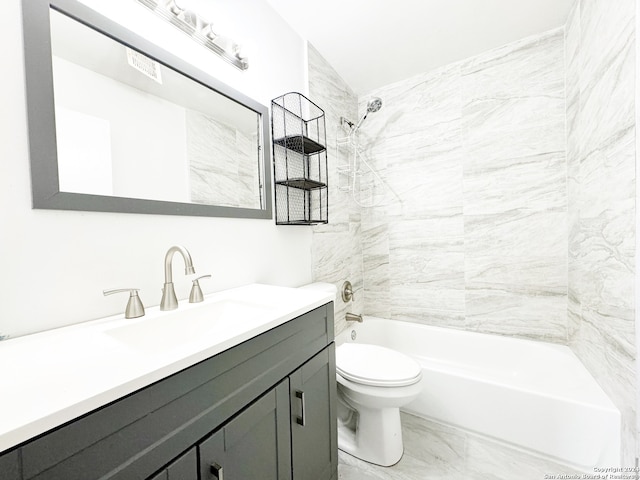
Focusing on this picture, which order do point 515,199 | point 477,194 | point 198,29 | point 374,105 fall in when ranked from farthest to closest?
point 374,105
point 477,194
point 515,199
point 198,29

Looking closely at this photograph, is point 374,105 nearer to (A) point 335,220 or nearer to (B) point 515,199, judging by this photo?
(A) point 335,220

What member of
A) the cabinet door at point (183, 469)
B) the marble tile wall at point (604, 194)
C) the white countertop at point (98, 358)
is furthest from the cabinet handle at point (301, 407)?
the marble tile wall at point (604, 194)

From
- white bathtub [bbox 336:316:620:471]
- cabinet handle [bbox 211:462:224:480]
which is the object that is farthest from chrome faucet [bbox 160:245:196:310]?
white bathtub [bbox 336:316:620:471]

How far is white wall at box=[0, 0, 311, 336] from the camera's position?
0.69 meters

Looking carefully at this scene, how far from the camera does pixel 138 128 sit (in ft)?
3.19

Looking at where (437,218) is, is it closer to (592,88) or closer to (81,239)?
(592,88)

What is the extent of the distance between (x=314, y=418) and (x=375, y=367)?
56 cm

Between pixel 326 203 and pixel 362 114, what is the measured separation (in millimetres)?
1094

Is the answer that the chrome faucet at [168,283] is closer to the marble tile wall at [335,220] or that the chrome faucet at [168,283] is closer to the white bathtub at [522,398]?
the marble tile wall at [335,220]

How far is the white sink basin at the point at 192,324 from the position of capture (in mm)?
784

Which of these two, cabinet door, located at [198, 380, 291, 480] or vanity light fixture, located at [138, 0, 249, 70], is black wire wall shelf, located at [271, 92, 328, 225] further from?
cabinet door, located at [198, 380, 291, 480]

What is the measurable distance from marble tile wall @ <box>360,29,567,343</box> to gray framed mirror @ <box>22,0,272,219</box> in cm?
140

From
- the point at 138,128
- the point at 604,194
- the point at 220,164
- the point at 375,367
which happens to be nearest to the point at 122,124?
the point at 138,128

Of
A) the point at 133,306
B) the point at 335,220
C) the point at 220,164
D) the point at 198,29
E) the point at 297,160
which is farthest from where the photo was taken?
the point at 335,220
